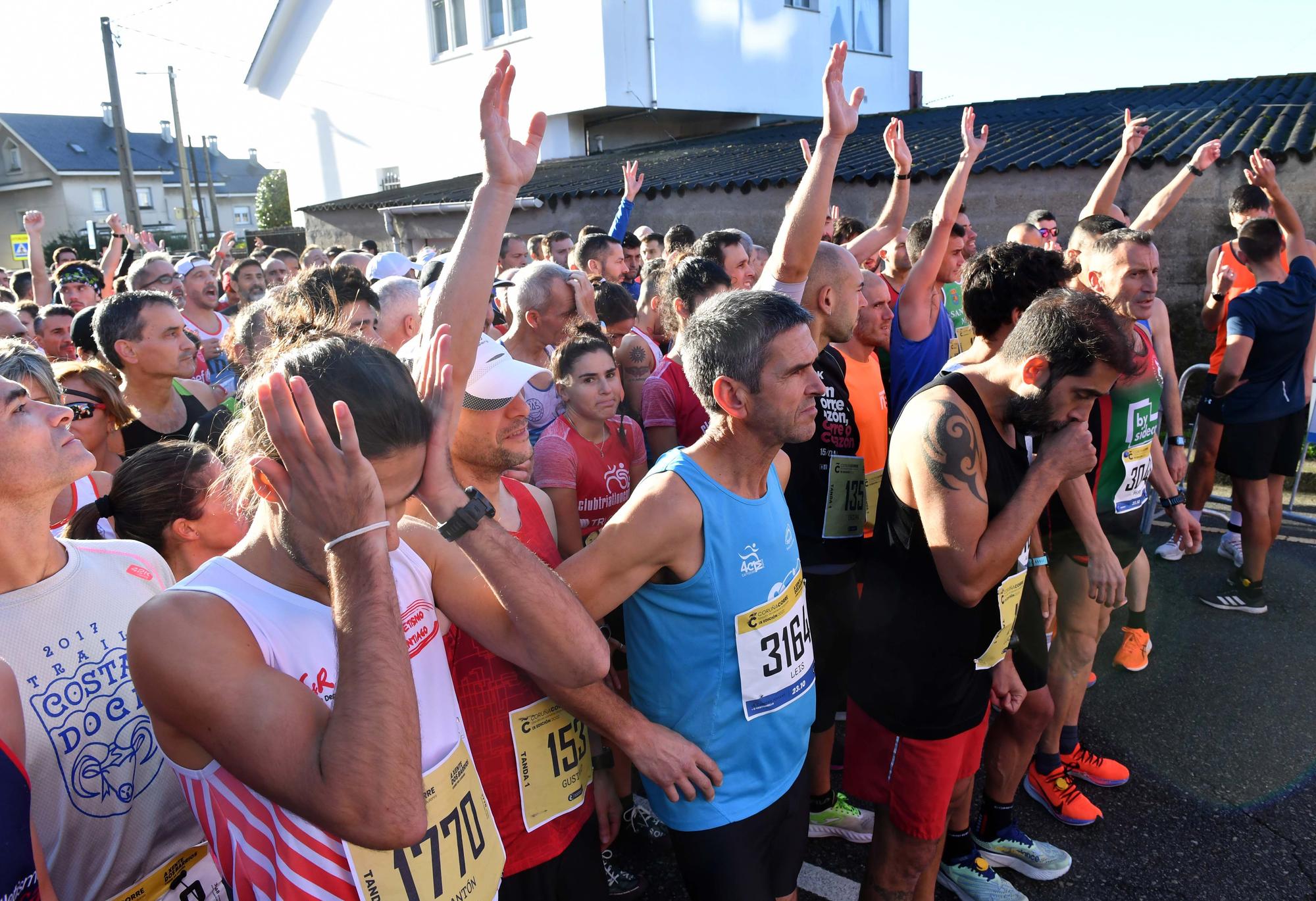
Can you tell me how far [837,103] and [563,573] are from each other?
7.80ft

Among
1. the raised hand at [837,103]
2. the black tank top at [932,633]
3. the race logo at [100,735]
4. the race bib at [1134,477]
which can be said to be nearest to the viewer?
the race logo at [100,735]

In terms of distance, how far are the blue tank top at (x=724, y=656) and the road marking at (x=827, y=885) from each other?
1.18 meters

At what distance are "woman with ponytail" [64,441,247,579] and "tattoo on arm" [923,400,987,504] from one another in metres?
1.94

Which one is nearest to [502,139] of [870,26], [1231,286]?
[1231,286]

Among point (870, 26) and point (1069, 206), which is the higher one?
point (870, 26)

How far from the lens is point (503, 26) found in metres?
20.9

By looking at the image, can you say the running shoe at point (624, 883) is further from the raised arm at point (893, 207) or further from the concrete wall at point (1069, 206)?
the concrete wall at point (1069, 206)

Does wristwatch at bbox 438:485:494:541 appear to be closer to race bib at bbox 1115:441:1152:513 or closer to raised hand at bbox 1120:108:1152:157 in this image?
race bib at bbox 1115:441:1152:513

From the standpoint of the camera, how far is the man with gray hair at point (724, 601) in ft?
6.97

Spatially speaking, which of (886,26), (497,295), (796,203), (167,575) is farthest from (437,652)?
(886,26)

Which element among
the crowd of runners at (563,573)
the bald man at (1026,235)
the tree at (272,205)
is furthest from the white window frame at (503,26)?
the tree at (272,205)

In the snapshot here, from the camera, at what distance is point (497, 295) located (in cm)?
558

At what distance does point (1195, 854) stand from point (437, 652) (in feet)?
10.3

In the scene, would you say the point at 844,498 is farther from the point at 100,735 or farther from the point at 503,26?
the point at 503,26
